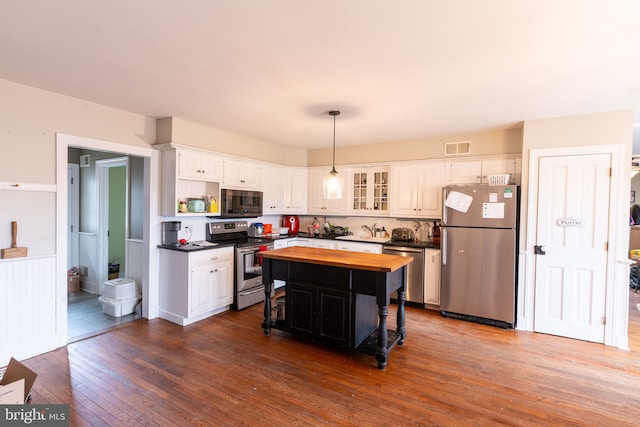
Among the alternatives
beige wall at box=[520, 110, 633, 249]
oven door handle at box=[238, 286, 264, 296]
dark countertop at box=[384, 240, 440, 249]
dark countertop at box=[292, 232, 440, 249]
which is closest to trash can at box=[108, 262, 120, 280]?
oven door handle at box=[238, 286, 264, 296]

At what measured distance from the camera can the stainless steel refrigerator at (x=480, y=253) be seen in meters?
3.82

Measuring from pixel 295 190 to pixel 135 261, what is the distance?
2718 mm

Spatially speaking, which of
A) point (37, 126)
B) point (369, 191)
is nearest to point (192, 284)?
point (37, 126)

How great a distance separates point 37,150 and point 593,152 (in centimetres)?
556

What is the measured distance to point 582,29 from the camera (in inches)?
76.0

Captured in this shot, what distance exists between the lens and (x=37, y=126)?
9.94ft

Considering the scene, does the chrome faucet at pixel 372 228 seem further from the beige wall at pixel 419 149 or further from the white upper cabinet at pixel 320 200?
the beige wall at pixel 419 149

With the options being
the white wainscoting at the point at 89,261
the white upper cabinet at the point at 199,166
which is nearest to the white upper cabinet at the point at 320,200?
the white upper cabinet at the point at 199,166

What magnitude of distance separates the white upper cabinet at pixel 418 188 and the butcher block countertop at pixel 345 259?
5.79ft

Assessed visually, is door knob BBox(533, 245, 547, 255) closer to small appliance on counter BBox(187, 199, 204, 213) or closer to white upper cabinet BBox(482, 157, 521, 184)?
white upper cabinet BBox(482, 157, 521, 184)

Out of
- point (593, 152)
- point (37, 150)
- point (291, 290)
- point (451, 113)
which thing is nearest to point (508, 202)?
point (593, 152)

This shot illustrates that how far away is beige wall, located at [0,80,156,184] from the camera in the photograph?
2.86 meters

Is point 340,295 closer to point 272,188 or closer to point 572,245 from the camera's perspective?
point 572,245

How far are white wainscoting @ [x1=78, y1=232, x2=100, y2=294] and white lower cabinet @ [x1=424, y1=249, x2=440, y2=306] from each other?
4.87 metres
